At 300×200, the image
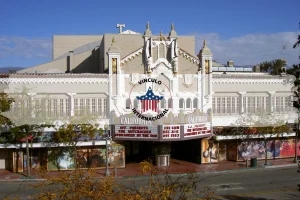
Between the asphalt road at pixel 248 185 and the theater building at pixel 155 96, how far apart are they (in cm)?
511

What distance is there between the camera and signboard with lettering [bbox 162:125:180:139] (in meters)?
35.6

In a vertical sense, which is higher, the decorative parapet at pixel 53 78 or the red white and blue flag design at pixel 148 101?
the decorative parapet at pixel 53 78

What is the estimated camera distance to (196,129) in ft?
122

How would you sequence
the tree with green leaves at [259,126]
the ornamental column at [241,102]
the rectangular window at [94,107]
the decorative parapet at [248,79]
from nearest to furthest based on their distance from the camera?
the rectangular window at [94,107] < the decorative parapet at [248,79] < the tree with green leaves at [259,126] < the ornamental column at [241,102]

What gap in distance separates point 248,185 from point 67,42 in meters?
35.0

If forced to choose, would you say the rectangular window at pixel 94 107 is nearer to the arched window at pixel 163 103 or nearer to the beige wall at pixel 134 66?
the beige wall at pixel 134 66

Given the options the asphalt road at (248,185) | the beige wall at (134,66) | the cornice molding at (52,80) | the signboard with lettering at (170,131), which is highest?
the beige wall at (134,66)

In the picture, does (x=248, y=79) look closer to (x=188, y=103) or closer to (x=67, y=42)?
(x=188, y=103)

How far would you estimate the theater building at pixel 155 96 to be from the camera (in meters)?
35.9

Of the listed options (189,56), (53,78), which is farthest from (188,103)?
(53,78)

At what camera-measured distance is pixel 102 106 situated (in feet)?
121

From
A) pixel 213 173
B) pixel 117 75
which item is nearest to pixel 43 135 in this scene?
pixel 117 75

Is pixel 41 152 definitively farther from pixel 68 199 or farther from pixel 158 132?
pixel 68 199

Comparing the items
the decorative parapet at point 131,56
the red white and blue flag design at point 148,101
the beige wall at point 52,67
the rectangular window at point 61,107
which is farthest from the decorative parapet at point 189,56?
the beige wall at point 52,67
